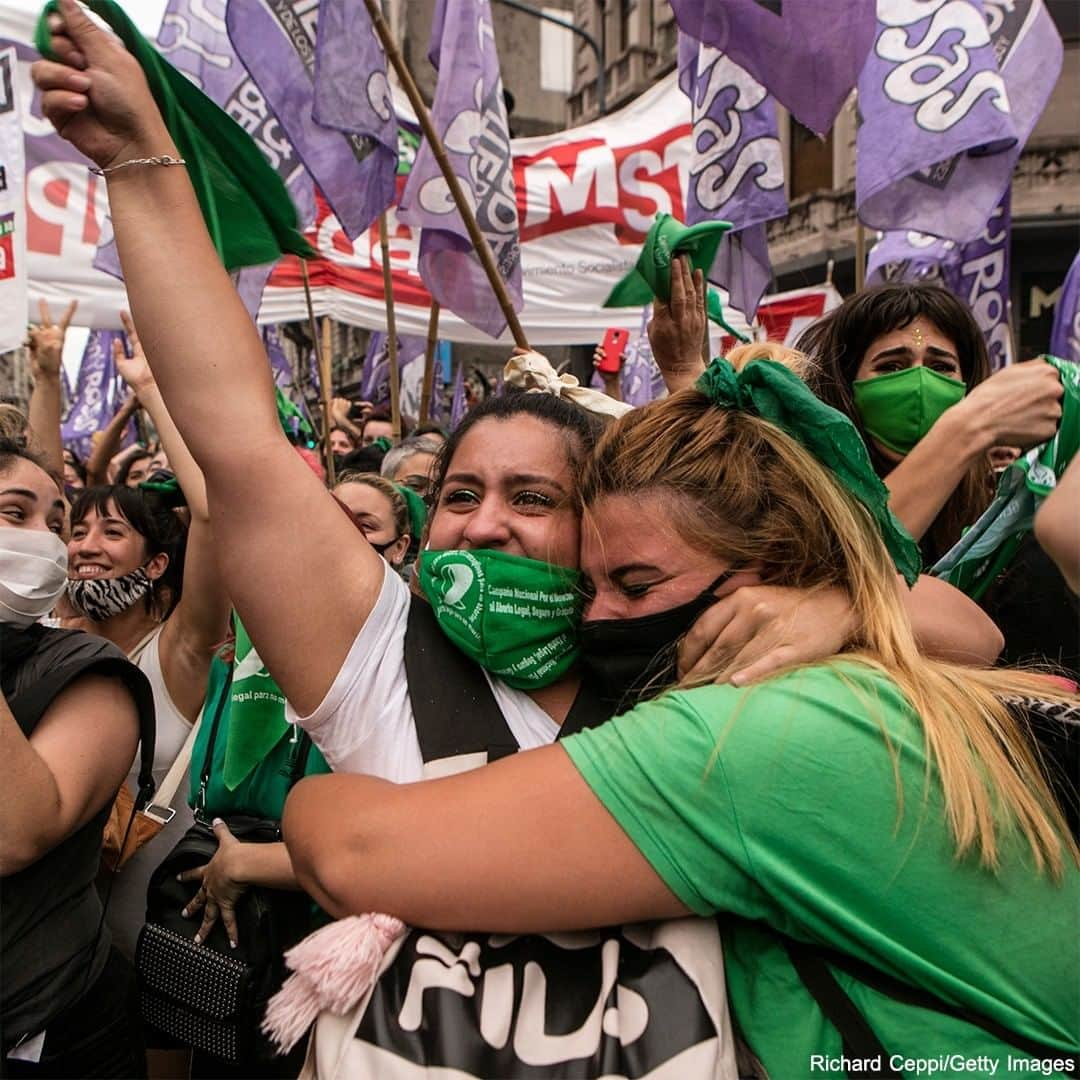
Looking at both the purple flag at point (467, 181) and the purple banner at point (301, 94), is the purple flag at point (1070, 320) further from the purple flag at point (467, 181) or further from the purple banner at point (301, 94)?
the purple banner at point (301, 94)

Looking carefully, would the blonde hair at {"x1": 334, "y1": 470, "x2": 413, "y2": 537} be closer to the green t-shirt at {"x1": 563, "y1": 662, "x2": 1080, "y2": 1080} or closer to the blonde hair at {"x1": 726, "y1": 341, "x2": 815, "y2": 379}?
the blonde hair at {"x1": 726, "y1": 341, "x2": 815, "y2": 379}

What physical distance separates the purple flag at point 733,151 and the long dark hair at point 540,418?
9.09 feet

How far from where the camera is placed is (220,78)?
5242mm

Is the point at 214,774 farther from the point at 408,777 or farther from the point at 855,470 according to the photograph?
the point at 855,470

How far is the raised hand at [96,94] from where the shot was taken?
138 cm

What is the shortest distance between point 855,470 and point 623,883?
2.32 feet

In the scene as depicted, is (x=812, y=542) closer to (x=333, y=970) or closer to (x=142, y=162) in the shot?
(x=333, y=970)

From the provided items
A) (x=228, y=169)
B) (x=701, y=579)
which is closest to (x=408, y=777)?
(x=701, y=579)

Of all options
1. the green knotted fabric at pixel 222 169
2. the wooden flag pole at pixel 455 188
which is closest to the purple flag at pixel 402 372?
the wooden flag pole at pixel 455 188

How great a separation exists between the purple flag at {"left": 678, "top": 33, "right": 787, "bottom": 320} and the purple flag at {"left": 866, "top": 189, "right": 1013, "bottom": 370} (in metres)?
1.20

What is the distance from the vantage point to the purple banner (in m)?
4.56

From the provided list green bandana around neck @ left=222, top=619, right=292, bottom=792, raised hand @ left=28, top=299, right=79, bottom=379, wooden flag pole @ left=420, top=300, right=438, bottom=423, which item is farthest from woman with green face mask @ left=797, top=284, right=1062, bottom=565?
raised hand @ left=28, top=299, right=79, bottom=379

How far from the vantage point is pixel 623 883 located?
109 centimetres

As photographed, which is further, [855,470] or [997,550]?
[997,550]
